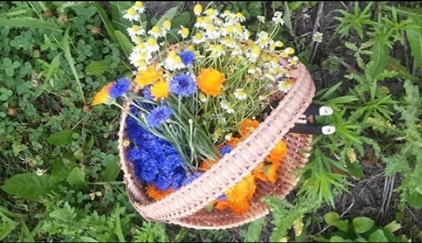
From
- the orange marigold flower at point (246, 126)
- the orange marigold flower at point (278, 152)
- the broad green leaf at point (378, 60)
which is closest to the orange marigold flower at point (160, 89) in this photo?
the orange marigold flower at point (246, 126)

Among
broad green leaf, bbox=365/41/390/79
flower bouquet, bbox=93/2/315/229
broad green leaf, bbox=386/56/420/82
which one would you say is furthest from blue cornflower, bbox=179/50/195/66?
broad green leaf, bbox=386/56/420/82

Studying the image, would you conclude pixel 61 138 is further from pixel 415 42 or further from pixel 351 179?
pixel 415 42

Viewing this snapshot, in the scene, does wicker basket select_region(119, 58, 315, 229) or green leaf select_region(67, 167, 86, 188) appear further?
green leaf select_region(67, 167, 86, 188)

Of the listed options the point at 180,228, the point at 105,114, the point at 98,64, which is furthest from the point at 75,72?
the point at 180,228

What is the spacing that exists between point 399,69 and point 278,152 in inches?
19.0

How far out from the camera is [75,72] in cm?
176

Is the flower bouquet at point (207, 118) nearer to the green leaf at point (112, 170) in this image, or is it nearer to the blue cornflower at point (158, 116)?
the blue cornflower at point (158, 116)

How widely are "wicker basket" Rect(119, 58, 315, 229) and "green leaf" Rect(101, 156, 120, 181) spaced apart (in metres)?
0.15

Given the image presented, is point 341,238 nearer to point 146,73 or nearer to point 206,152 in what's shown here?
point 206,152

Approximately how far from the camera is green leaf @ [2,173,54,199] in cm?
178

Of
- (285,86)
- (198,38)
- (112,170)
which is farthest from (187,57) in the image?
(112,170)

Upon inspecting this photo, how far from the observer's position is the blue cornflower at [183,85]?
1.48 m

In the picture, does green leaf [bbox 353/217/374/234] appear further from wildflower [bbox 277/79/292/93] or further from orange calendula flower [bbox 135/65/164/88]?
orange calendula flower [bbox 135/65/164/88]

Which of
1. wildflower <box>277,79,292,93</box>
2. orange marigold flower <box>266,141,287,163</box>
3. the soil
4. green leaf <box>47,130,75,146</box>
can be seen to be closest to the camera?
wildflower <box>277,79,292,93</box>
